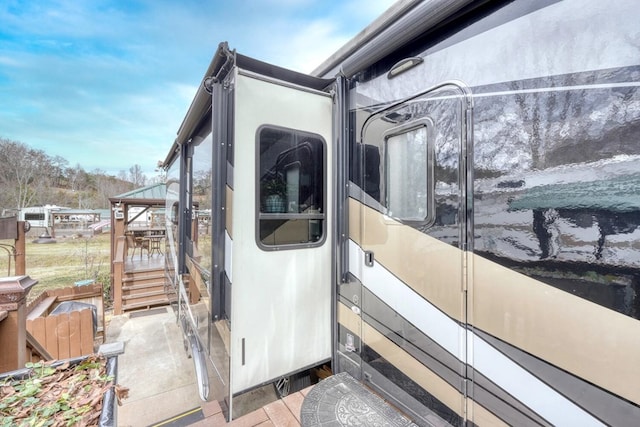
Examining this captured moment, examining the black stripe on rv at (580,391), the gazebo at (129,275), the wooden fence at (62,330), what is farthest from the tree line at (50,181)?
the black stripe on rv at (580,391)

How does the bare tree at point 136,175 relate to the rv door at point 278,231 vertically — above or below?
above

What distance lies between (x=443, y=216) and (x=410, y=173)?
0.32m

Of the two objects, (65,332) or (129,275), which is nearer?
(65,332)

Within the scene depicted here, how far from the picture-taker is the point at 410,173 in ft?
5.08

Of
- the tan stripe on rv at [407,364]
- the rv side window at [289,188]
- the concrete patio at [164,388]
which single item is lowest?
the concrete patio at [164,388]

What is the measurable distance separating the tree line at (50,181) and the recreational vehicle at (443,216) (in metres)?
22.2

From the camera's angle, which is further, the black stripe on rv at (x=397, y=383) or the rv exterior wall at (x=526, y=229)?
the black stripe on rv at (x=397, y=383)

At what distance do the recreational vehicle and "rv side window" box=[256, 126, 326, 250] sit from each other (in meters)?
0.01

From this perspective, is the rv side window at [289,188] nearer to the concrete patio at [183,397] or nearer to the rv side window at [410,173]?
the rv side window at [410,173]

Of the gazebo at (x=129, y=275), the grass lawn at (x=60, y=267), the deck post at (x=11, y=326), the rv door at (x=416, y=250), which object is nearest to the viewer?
the rv door at (x=416, y=250)

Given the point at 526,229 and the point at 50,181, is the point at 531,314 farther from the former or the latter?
the point at 50,181

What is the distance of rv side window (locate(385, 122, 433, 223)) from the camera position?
144cm

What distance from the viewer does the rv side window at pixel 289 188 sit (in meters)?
1.81

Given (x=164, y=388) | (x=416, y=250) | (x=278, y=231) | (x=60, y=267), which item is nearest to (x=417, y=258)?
(x=416, y=250)
